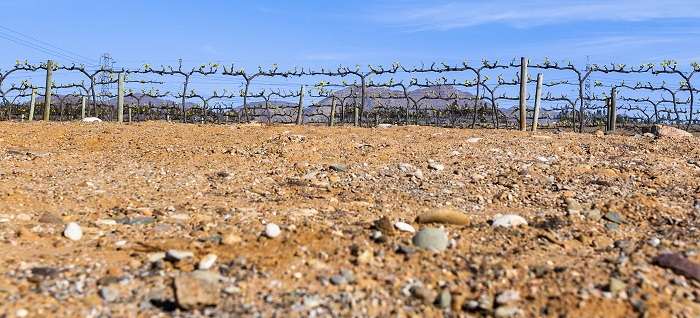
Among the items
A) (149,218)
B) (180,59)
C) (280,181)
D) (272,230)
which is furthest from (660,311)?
(180,59)

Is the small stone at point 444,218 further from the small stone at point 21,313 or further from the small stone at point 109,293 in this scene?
the small stone at point 21,313

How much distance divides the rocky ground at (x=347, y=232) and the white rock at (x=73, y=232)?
1 centimetres

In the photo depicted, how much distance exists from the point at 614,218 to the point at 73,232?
3.89 metres


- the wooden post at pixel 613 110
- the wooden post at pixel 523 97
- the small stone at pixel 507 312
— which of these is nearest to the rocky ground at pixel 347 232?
the small stone at pixel 507 312

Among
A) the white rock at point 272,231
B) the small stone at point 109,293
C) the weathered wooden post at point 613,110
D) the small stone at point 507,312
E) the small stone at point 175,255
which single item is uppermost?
the weathered wooden post at point 613,110

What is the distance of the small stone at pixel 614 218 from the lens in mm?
4359

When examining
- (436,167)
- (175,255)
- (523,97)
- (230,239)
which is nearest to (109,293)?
(175,255)

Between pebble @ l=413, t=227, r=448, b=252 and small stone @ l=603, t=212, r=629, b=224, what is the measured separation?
65.9 inches

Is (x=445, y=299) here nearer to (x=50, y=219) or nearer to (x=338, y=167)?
(x=50, y=219)

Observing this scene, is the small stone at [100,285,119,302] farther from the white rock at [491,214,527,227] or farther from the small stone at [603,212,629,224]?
the small stone at [603,212,629,224]

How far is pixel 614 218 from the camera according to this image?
4395mm

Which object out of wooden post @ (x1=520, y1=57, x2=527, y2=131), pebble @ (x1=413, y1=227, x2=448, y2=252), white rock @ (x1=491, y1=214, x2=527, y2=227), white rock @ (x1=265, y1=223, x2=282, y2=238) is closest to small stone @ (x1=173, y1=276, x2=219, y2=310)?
white rock @ (x1=265, y1=223, x2=282, y2=238)

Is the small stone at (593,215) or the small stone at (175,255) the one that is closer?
the small stone at (175,255)

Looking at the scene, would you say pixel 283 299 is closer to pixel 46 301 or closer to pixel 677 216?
pixel 46 301
